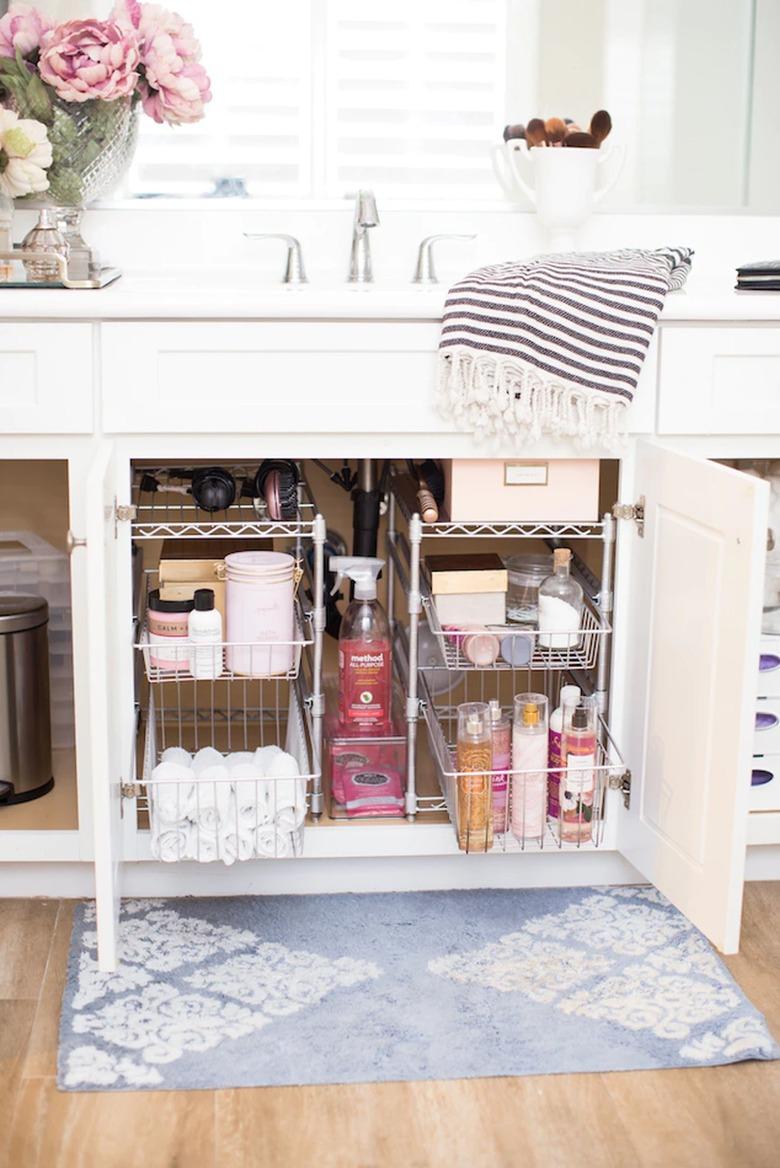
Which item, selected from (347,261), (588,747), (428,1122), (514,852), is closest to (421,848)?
(514,852)

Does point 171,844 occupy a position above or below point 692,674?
below

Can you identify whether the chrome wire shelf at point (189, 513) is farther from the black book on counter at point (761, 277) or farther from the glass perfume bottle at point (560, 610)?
the black book on counter at point (761, 277)

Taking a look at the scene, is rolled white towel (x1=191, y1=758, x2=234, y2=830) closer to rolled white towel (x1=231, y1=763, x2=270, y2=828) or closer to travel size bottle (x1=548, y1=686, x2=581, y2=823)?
rolled white towel (x1=231, y1=763, x2=270, y2=828)

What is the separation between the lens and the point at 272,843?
2016mm

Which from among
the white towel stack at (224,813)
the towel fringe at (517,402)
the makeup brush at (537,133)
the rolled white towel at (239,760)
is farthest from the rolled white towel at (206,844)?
the makeup brush at (537,133)

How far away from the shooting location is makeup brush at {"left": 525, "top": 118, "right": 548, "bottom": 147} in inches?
94.7

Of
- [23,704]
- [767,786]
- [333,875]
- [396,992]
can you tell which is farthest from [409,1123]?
[23,704]

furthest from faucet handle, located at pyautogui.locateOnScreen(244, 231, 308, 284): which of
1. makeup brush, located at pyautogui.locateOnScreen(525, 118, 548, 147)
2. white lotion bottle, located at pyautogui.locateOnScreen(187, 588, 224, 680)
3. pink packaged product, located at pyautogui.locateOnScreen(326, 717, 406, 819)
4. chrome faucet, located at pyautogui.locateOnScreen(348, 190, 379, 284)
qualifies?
pink packaged product, located at pyautogui.locateOnScreen(326, 717, 406, 819)

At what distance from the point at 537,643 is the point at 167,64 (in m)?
1.10

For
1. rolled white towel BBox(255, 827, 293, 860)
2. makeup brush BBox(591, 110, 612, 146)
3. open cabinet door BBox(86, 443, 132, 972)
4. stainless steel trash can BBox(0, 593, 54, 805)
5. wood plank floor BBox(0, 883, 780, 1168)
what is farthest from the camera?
makeup brush BBox(591, 110, 612, 146)

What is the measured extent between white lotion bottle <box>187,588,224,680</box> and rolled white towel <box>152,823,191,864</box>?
9.0 inches

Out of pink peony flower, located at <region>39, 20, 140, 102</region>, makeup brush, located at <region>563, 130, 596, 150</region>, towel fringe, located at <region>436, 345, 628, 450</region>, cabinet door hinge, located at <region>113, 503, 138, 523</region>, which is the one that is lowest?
cabinet door hinge, located at <region>113, 503, 138, 523</region>

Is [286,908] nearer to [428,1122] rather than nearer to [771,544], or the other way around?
[428,1122]

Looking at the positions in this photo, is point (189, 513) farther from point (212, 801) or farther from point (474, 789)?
point (474, 789)
